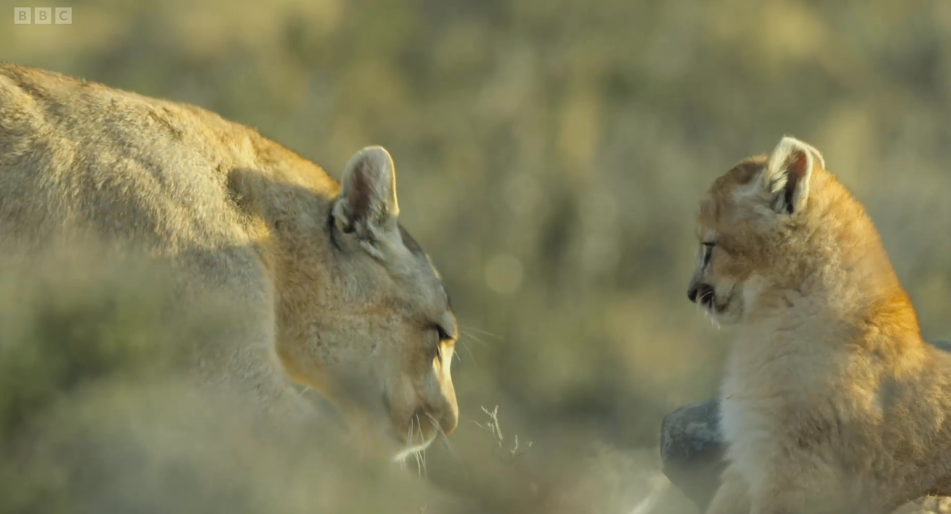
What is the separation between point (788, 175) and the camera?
4605mm

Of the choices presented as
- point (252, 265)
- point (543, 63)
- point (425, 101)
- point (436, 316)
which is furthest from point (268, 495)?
point (543, 63)

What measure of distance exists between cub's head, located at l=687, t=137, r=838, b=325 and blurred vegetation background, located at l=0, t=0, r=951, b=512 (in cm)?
327

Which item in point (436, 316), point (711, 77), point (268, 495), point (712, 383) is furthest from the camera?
point (711, 77)

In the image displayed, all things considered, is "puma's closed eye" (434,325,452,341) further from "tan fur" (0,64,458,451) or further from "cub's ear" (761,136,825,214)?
"cub's ear" (761,136,825,214)

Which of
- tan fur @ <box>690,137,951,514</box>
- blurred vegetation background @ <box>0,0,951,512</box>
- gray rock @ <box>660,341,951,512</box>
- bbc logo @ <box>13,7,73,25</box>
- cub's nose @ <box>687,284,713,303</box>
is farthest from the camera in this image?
blurred vegetation background @ <box>0,0,951,512</box>

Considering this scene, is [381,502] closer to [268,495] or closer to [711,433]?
[268,495]

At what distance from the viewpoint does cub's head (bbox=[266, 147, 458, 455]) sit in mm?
4309

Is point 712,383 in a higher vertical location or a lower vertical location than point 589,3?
lower

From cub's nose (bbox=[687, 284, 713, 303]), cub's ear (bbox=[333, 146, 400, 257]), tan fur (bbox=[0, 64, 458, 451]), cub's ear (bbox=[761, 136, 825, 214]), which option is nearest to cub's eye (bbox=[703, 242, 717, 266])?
cub's nose (bbox=[687, 284, 713, 303])

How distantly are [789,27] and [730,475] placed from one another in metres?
7.43

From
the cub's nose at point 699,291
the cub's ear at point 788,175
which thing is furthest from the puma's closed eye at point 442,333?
the cub's ear at point 788,175

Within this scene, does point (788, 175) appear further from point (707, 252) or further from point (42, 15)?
point (42, 15)

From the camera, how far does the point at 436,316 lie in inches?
181

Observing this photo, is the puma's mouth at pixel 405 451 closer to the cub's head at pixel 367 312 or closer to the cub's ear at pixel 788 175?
the cub's head at pixel 367 312
